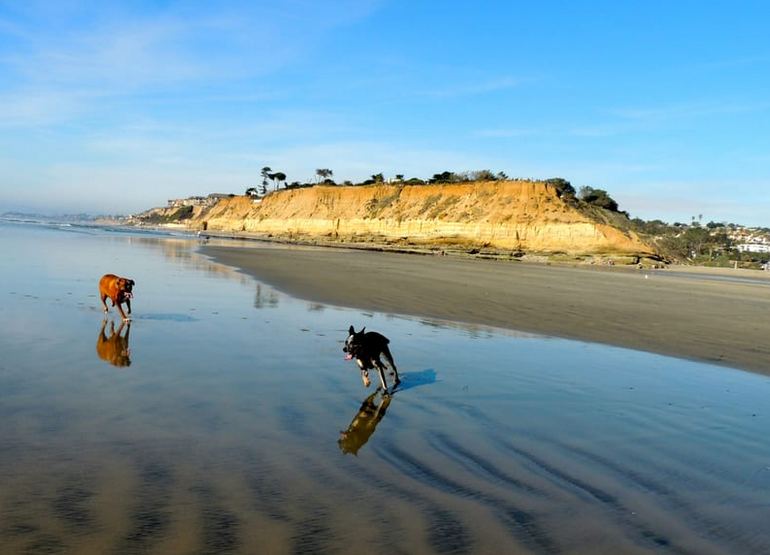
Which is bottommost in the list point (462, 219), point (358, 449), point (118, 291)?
point (358, 449)

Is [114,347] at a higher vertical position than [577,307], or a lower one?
lower

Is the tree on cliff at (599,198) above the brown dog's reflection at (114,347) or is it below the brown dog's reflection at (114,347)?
above

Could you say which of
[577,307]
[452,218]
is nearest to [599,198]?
[452,218]

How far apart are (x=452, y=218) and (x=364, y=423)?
6869 centimetres

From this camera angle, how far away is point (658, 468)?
17.4 feet

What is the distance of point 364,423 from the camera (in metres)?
6.16

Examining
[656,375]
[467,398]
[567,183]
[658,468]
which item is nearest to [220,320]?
[467,398]

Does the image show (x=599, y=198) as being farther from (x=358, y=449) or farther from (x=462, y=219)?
(x=358, y=449)

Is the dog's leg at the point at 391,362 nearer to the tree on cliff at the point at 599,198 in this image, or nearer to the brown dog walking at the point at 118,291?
the brown dog walking at the point at 118,291

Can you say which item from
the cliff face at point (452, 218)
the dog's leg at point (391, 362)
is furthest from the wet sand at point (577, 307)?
the cliff face at point (452, 218)

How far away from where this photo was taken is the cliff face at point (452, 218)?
6078 centimetres

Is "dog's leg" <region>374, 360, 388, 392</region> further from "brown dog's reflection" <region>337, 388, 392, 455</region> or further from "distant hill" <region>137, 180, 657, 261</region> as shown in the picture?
"distant hill" <region>137, 180, 657, 261</region>

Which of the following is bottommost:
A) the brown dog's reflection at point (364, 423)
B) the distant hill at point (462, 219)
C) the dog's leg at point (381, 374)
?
the brown dog's reflection at point (364, 423)

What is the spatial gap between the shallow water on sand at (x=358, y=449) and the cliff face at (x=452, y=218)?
52.4 metres
